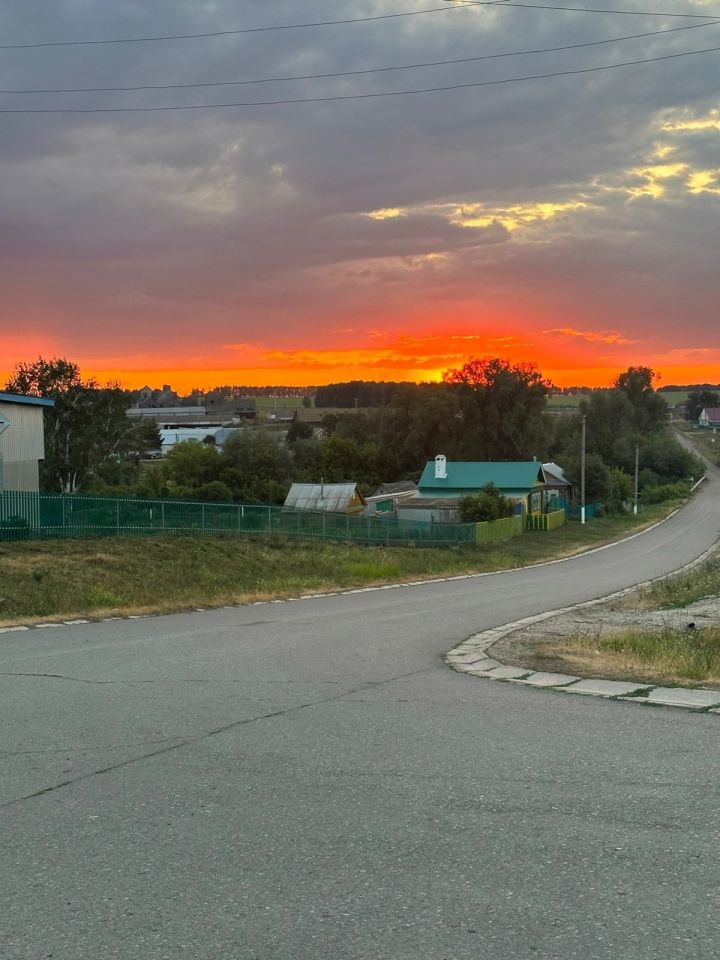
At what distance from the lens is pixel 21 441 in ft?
129

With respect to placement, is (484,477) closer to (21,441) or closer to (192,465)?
(192,465)

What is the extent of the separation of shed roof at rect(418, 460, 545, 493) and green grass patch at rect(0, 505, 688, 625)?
3533 centimetres

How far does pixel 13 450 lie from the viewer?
127 ft

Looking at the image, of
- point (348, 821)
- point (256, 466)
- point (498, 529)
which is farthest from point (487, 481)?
point (348, 821)

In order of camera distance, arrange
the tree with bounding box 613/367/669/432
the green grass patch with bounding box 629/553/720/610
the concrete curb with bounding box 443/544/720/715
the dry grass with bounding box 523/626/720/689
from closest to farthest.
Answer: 1. the concrete curb with bounding box 443/544/720/715
2. the dry grass with bounding box 523/626/720/689
3. the green grass patch with bounding box 629/553/720/610
4. the tree with bounding box 613/367/669/432

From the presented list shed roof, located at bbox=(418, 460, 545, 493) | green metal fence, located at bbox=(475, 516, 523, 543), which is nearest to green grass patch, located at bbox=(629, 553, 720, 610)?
green metal fence, located at bbox=(475, 516, 523, 543)

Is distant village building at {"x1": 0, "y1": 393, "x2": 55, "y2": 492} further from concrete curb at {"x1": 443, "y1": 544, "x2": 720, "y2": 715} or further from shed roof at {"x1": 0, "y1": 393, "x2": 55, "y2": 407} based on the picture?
concrete curb at {"x1": 443, "y1": 544, "x2": 720, "y2": 715}

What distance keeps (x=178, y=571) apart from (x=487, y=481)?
55650 millimetres

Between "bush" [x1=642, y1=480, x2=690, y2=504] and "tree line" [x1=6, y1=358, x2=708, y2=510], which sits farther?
"bush" [x1=642, y1=480, x2=690, y2=504]

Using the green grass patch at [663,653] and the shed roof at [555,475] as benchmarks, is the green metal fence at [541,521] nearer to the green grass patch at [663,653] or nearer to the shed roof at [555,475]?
the shed roof at [555,475]

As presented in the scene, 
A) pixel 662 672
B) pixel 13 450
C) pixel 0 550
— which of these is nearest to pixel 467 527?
pixel 13 450

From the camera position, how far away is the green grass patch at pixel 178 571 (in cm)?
2061

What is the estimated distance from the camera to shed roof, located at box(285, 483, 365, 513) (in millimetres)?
73375

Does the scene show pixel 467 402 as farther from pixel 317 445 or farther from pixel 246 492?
pixel 246 492
